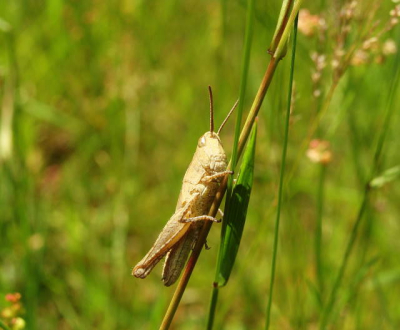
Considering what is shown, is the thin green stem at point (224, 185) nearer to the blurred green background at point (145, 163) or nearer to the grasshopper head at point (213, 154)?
the grasshopper head at point (213, 154)

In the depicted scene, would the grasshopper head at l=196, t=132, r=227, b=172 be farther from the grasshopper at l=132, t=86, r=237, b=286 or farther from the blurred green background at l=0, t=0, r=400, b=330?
the blurred green background at l=0, t=0, r=400, b=330

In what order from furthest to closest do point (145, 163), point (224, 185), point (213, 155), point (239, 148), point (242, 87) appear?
point (145, 163), point (213, 155), point (224, 185), point (239, 148), point (242, 87)

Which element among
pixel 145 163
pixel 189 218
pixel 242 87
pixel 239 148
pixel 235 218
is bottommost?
pixel 145 163

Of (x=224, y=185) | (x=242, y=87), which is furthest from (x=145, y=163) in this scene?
(x=242, y=87)

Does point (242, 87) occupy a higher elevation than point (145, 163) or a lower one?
higher

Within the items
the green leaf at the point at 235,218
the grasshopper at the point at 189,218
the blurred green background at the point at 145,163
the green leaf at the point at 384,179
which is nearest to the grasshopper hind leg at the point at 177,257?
the grasshopper at the point at 189,218

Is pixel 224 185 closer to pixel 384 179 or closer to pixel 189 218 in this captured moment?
pixel 189 218
